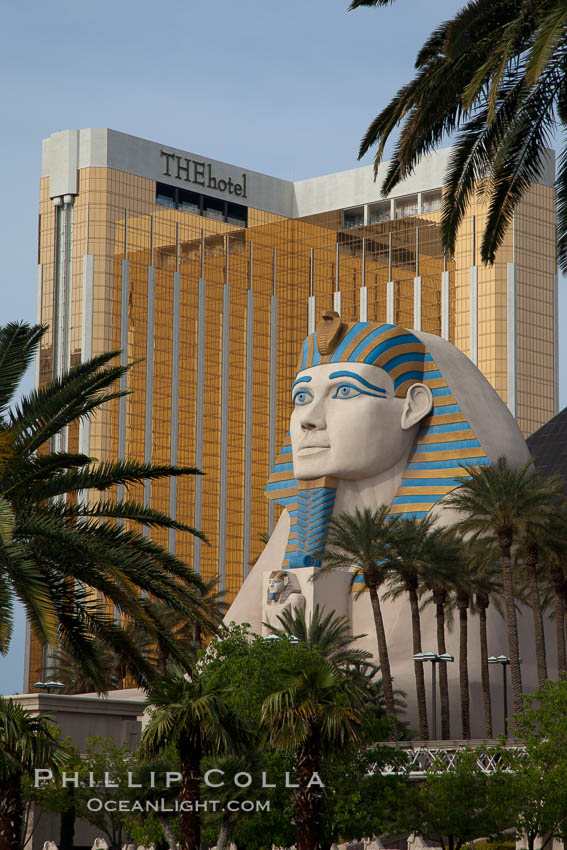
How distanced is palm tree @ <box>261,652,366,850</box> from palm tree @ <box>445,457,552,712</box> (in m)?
16.9

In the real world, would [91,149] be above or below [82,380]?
above

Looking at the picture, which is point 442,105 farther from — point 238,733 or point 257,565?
point 257,565

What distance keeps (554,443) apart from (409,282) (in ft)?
120

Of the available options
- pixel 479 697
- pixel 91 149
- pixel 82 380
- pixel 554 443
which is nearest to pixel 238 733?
pixel 82 380

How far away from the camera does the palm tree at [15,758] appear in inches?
783

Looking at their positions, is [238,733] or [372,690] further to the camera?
[372,690]

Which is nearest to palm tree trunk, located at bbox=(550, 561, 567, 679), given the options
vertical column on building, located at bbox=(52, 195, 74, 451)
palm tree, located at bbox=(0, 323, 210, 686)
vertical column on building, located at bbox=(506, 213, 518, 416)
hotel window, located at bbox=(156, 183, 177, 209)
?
palm tree, located at bbox=(0, 323, 210, 686)

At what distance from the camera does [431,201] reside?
10012 cm

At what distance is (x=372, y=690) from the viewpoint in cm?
4344

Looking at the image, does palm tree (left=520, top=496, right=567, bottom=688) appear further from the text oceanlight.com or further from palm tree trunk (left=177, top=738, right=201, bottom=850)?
palm tree trunk (left=177, top=738, right=201, bottom=850)

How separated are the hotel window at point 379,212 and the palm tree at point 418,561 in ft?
198

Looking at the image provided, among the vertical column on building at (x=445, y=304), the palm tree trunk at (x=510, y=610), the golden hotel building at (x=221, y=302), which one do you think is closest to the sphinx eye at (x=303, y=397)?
the palm tree trunk at (x=510, y=610)

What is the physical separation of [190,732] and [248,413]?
2927 inches

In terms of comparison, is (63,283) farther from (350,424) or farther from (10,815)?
(10,815)
